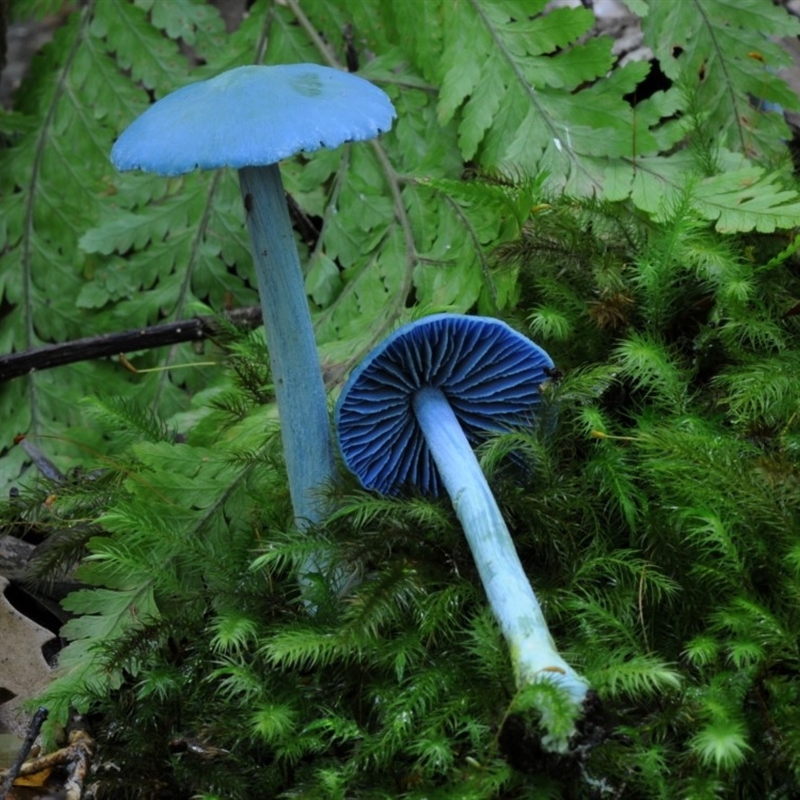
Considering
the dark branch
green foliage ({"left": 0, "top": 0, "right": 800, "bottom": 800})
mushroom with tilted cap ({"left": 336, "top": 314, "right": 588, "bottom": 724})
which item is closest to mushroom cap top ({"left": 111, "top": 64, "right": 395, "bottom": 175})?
mushroom with tilted cap ({"left": 336, "top": 314, "right": 588, "bottom": 724})

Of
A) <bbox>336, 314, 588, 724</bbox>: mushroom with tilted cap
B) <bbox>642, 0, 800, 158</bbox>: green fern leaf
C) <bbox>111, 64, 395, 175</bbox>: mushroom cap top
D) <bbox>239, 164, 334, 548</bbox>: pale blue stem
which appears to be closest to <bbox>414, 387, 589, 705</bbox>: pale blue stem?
<bbox>336, 314, 588, 724</bbox>: mushroom with tilted cap

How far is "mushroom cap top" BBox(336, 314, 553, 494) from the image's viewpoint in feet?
5.93

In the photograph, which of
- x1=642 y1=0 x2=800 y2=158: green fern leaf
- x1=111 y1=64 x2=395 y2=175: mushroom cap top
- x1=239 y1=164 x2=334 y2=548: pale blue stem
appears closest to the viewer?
x1=111 y1=64 x2=395 y2=175: mushroom cap top

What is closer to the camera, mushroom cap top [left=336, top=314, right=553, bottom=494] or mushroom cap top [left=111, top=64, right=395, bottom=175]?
mushroom cap top [left=111, top=64, right=395, bottom=175]

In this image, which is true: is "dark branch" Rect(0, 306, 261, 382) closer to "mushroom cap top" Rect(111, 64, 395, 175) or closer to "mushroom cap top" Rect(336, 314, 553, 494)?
"mushroom cap top" Rect(336, 314, 553, 494)

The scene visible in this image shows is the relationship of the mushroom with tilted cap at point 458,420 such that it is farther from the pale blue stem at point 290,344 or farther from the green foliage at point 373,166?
the green foliage at point 373,166

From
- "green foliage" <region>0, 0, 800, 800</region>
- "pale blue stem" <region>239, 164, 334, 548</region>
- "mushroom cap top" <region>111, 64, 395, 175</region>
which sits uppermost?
"mushroom cap top" <region>111, 64, 395, 175</region>

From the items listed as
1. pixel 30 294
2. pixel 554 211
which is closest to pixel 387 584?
pixel 554 211

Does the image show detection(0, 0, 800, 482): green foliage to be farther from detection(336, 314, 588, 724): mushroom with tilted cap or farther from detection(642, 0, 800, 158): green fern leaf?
detection(336, 314, 588, 724): mushroom with tilted cap

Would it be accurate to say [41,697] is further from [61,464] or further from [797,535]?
[797,535]

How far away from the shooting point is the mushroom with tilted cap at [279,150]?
154cm

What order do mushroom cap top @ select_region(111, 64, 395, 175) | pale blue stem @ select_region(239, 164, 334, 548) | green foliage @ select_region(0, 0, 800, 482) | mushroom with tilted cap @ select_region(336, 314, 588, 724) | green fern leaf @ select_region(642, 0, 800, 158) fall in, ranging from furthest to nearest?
green fern leaf @ select_region(642, 0, 800, 158) < green foliage @ select_region(0, 0, 800, 482) < pale blue stem @ select_region(239, 164, 334, 548) < mushroom with tilted cap @ select_region(336, 314, 588, 724) < mushroom cap top @ select_region(111, 64, 395, 175)

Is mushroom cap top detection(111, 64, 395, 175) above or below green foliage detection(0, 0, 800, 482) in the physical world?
above

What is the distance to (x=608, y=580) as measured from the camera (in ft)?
6.01
